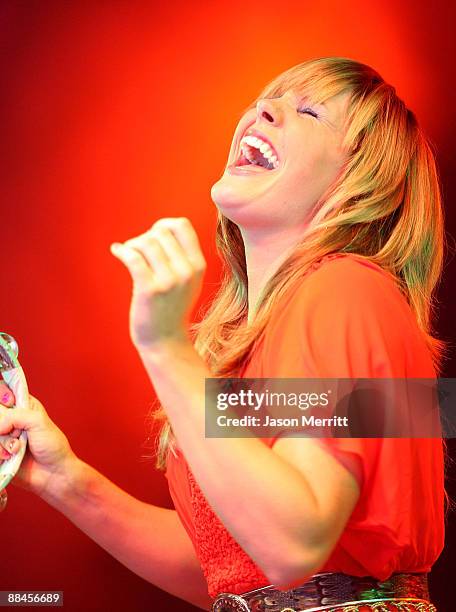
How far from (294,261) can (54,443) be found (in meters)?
0.40

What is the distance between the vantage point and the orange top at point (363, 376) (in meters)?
0.88

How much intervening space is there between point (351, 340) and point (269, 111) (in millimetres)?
389

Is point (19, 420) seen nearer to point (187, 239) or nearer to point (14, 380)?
point (14, 380)

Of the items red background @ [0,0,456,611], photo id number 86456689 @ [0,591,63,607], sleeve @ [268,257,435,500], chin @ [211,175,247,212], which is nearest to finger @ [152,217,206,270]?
sleeve @ [268,257,435,500]

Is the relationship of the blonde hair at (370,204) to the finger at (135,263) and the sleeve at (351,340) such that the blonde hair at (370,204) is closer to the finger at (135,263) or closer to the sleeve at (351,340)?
the sleeve at (351,340)

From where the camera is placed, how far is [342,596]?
968 mm

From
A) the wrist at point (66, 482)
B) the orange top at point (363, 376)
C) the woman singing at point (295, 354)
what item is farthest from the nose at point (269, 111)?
the wrist at point (66, 482)

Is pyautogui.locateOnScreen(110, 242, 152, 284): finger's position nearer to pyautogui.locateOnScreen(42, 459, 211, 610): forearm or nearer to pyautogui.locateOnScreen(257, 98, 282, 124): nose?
pyautogui.locateOnScreen(257, 98, 282, 124): nose

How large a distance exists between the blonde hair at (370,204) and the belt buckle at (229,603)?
24cm

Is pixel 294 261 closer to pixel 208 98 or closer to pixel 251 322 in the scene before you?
pixel 251 322

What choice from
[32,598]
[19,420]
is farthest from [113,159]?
[32,598]

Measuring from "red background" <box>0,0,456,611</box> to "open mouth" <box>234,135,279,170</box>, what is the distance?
1.46ft

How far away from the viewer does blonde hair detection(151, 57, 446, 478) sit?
1.07 meters

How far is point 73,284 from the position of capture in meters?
1.63
